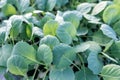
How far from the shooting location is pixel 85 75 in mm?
618

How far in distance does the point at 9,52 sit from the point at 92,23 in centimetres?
24

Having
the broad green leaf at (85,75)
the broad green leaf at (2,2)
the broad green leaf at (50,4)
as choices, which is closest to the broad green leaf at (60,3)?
the broad green leaf at (50,4)

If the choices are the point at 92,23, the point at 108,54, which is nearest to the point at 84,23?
the point at 92,23

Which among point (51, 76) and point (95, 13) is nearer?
point (51, 76)

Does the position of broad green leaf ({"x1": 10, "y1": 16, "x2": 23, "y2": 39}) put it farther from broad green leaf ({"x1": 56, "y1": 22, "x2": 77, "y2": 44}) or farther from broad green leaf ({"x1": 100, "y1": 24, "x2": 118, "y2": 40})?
broad green leaf ({"x1": 100, "y1": 24, "x2": 118, "y2": 40})

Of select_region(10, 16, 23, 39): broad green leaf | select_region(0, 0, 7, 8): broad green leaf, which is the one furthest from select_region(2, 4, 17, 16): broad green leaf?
select_region(10, 16, 23, 39): broad green leaf

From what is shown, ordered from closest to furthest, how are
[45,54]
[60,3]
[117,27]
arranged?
1. [45,54]
2. [117,27]
3. [60,3]

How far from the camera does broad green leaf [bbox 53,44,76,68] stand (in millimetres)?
591

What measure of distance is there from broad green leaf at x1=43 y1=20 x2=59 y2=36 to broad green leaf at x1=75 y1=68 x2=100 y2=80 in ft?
0.38

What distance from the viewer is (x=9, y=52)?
646mm

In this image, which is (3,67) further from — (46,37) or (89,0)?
(89,0)

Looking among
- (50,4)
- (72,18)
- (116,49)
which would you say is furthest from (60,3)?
(116,49)

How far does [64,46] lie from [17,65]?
114 millimetres

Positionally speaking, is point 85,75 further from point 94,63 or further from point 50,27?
point 50,27
